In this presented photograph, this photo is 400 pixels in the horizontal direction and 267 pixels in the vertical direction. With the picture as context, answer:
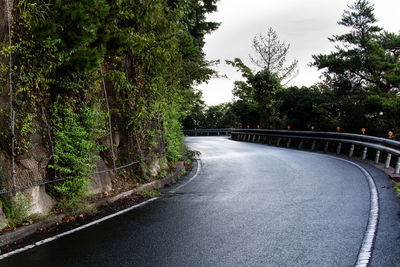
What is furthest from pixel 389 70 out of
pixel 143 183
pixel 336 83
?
pixel 143 183

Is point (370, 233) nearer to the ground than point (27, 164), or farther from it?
nearer to the ground

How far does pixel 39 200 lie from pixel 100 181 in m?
1.79

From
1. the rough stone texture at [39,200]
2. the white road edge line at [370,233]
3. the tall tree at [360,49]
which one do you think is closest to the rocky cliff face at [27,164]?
the rough stone texture at [39,200]

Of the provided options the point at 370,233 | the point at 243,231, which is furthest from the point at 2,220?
the point at 370,233

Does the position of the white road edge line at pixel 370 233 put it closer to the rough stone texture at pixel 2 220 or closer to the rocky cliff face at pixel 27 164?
the rough stone texture at pixel 2 220

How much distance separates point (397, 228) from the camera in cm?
510

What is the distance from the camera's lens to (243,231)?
523 centimetres

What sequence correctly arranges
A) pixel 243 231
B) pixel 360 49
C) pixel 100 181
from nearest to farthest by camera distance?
1. pixel 243 231
2. pixel 100 181
3. pixel 360 49

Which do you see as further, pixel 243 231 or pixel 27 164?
pixel 27 164

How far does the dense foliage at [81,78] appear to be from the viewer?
20.0ft

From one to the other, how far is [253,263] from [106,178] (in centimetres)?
501

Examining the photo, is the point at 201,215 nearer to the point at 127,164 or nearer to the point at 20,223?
Answer: the point at 20,223

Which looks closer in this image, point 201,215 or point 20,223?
point 20,223

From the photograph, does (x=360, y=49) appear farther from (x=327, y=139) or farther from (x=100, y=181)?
(x=100, y=181)
